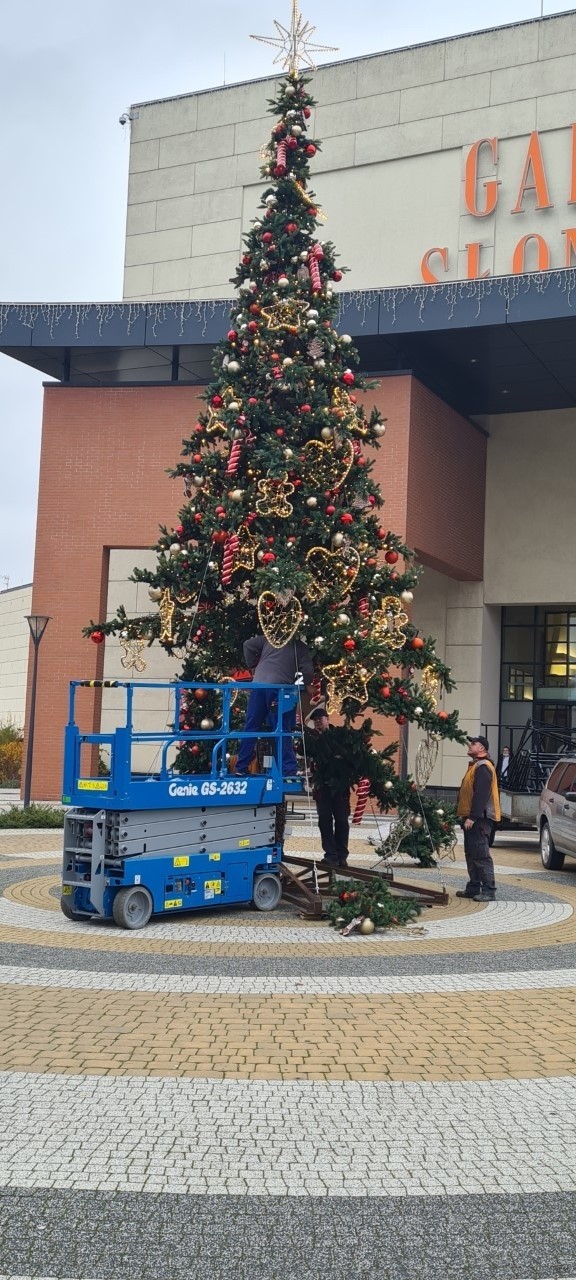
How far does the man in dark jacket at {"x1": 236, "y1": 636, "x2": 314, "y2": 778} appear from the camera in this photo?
40.6 ft

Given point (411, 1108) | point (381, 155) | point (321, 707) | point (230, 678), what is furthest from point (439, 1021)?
point (381, 155)

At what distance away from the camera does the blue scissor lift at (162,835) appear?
34.6 ft

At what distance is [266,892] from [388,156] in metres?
25.4

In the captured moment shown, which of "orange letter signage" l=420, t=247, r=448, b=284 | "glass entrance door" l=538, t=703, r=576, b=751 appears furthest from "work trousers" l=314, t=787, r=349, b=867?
"orange letter signage" l=420, t=247, r=448, b=284

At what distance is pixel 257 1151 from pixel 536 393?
27147mm

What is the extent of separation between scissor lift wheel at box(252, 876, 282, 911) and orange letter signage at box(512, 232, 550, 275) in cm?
2233

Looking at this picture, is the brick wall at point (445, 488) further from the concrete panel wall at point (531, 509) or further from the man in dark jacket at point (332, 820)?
the man in dark jacket at point (332, 820)

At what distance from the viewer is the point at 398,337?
85.7 ft

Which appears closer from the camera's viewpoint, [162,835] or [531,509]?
[162,835]

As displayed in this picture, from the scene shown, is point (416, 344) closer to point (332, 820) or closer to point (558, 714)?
point (558, 714)

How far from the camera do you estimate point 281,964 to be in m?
9.27

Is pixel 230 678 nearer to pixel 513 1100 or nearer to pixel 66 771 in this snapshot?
pixel 66 771

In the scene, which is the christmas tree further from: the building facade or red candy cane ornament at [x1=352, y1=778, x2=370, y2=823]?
the building facade

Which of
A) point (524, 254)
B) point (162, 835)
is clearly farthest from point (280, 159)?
point (524, 254)
